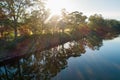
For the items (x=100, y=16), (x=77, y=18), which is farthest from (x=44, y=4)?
(x=100, y=16)

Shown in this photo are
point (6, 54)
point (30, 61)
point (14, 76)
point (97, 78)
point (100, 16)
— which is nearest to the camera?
point (97, 78)

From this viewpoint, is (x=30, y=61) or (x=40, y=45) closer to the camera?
(x=30, y=61)

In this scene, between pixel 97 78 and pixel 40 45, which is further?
pixel 40 45

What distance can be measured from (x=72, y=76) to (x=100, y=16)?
11891 cm

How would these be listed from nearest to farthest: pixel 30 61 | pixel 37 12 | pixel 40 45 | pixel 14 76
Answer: pixel 14 76
pixel 30 61
pixel 40 45
pixel 37 12

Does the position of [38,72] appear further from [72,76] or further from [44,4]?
[44,4]

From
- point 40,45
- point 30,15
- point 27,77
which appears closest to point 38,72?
point 27,77

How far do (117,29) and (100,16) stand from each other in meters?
17.9

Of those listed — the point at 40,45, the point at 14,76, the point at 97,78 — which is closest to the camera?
the point at 97,78

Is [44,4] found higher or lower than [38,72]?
higher

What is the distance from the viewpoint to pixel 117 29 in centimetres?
14025

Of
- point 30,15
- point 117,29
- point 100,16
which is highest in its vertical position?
point 30,15

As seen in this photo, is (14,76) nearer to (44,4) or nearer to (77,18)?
(44,4)

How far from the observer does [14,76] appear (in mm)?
24766
